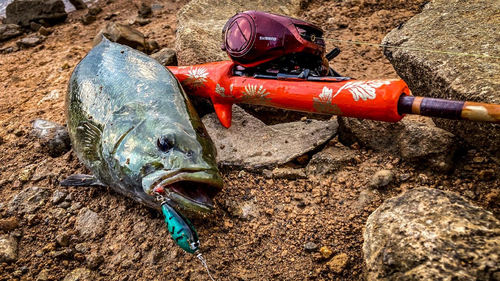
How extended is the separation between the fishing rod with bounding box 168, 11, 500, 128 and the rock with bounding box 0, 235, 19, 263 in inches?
69.8

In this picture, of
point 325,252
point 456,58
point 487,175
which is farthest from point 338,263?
point 456,58

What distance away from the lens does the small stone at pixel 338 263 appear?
90.0 inches

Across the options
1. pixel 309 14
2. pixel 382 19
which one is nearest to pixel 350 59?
pixel 382 19

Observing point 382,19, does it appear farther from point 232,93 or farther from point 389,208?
point 389,208

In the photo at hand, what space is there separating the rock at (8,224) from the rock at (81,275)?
708mm

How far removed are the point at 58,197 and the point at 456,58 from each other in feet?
10.3

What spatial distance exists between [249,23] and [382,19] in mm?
2589

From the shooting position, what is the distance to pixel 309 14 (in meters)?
5.65

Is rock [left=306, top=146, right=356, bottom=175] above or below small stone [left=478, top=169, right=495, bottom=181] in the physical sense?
below

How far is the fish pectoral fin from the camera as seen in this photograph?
3.04 m

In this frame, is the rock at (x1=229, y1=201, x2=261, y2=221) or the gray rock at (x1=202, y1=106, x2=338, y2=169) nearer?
the rock at (x1=229, y1=201, x2=261, y2=221)

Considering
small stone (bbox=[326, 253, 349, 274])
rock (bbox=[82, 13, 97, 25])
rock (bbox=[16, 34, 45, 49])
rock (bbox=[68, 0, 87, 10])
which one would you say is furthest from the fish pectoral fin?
rock (bbox=[68, 0, 87, 10])

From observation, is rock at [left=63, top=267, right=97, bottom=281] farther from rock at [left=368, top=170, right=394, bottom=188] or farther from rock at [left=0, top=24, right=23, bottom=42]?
rock at [left=0, top=24, right=23, bottom=42]

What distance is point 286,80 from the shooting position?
3057 millimetres
